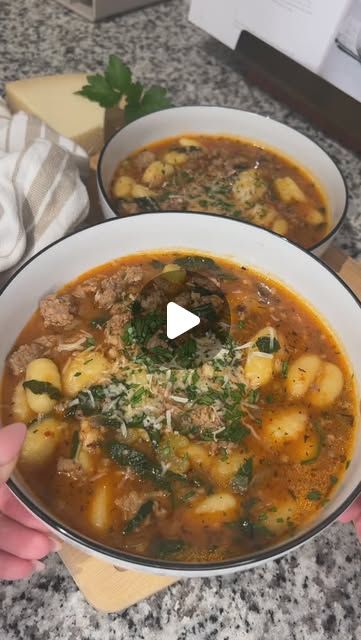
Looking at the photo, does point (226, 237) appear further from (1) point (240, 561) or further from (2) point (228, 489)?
(1) point (240, 561)

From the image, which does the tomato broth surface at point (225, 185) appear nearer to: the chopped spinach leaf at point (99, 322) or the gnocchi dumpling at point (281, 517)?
the chopped spinach leaf at point (99, 322)

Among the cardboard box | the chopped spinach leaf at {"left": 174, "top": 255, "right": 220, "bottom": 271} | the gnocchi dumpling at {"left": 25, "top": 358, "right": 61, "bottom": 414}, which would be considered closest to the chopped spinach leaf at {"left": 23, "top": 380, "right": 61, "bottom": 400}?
the gnocchi dumpling at {"left": 25, "top": 358, "right": 61, "bottom": 414}

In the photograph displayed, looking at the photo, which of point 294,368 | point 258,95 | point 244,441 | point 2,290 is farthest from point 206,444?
point 258,95

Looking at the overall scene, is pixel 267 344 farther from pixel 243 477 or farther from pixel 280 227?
pixel 280 227

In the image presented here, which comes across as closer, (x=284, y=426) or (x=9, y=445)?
(x=9, y=445)

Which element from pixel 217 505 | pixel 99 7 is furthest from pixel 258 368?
pixel 99 7

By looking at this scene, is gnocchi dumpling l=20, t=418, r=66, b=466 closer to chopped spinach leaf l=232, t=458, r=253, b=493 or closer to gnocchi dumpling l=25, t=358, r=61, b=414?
gnocchi dumpling l=25, t=358, r=61, b=414

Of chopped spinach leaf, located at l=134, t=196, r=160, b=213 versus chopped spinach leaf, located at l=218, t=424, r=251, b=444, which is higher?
chopped spinach leaf, located at l=218, t=424, r=251, b=444
